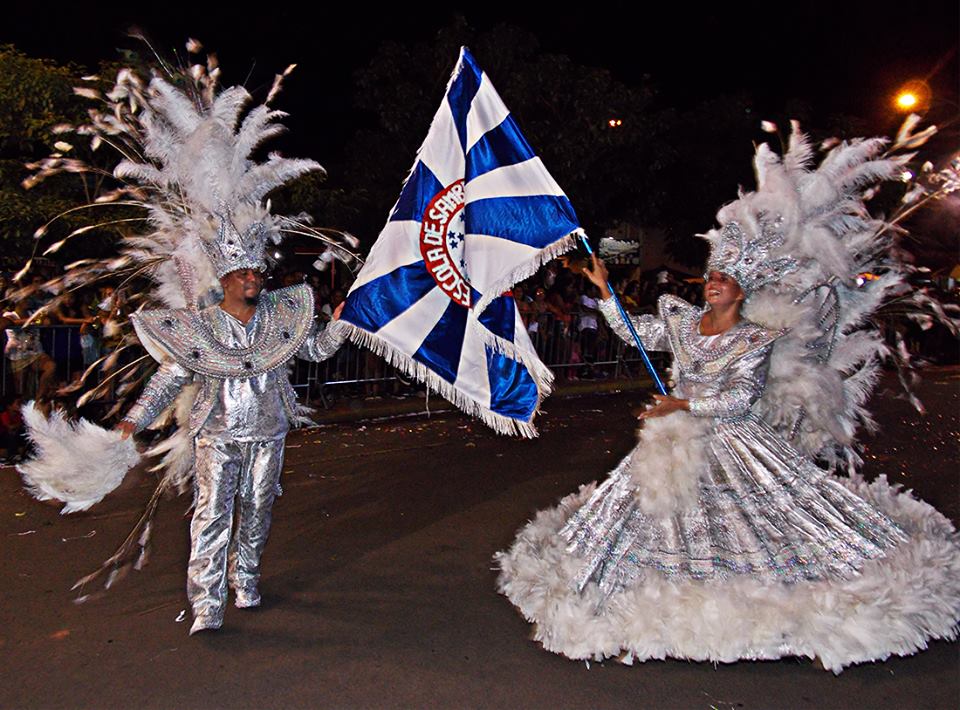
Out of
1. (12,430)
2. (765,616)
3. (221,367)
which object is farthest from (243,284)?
(12,430)

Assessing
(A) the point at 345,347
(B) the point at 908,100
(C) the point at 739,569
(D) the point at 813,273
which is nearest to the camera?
(C) the point at 739,569

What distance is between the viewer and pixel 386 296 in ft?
14.9

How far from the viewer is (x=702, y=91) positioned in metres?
20.9

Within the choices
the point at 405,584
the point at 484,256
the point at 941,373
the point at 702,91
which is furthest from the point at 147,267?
the point at 702,91

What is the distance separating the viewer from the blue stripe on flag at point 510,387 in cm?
464

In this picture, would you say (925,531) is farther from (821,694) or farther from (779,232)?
(779,232)

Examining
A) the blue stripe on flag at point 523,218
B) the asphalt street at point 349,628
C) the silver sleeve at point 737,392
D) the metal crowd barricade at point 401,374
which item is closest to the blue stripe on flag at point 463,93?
the blue stripe on flag at point 523,218

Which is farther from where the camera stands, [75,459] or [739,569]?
[75,459]

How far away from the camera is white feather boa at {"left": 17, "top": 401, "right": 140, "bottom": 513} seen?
409 centimetres

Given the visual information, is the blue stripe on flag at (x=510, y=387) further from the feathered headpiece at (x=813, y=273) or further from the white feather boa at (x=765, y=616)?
the feathered headpiece at (x=813, y=273)

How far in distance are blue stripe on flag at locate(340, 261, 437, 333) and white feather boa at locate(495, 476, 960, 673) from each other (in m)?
1.58

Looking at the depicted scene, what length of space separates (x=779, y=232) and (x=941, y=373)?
48.3 feet

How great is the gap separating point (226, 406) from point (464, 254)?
1447 millimetres

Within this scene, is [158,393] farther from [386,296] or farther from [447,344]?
[447,344]
